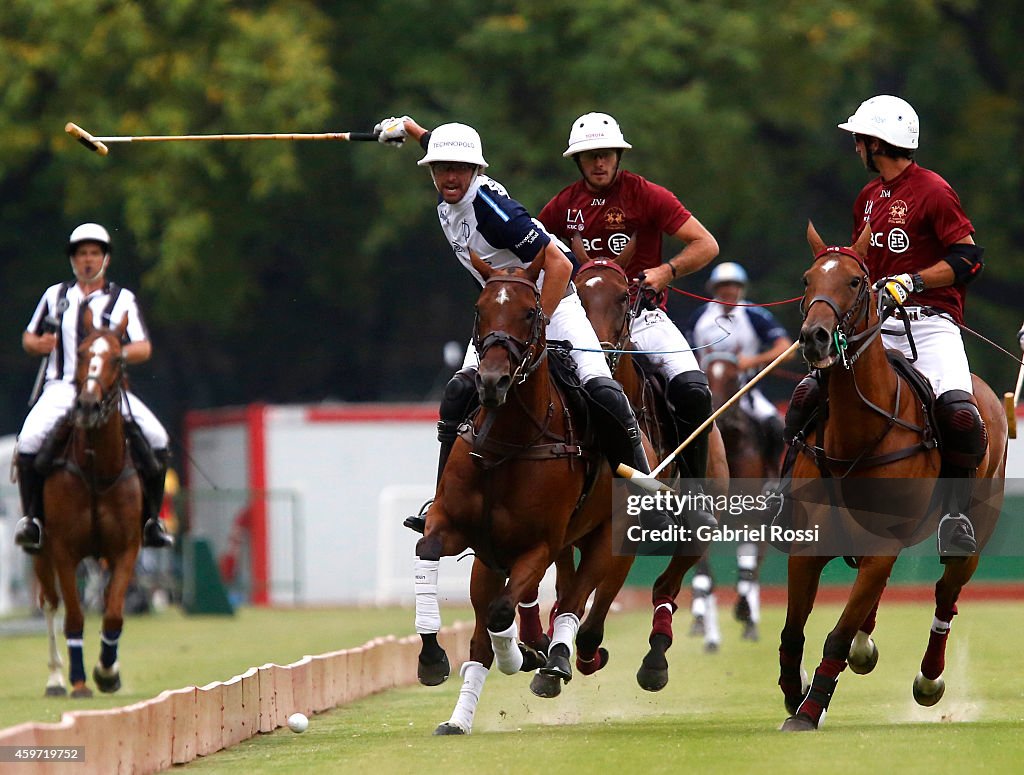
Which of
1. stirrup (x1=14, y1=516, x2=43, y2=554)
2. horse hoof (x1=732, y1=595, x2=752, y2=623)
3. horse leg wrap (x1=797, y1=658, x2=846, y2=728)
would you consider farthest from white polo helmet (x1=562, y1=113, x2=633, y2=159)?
horse hoof (x1=732, y1=595, x2=752, y2=623)

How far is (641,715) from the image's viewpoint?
35.3 ft

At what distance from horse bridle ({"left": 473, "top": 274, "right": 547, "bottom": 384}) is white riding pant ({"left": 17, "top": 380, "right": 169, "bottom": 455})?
186 inches

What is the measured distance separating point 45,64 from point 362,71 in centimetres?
506

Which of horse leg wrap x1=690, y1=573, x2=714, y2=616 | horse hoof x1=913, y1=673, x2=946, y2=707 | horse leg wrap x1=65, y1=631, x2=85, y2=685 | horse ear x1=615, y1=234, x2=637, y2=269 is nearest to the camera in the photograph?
horse hoof x1=913, y1=673, x2=946, y2=707

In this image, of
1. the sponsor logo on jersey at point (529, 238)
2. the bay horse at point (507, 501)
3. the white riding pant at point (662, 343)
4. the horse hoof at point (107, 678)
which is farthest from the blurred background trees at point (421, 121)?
the bay horse at point (507, 501)

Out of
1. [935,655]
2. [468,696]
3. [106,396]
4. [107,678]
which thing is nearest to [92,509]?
[106,396]

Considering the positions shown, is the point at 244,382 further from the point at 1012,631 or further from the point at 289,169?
the point at 1012,631

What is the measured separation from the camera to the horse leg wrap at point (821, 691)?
30.6 ft

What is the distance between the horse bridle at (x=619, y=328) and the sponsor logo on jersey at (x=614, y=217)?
396 mm

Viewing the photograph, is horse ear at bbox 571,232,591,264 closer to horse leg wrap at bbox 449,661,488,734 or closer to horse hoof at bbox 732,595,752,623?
horse leg wrap at bbox 449,661,488,734

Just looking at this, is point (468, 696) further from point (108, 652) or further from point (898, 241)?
point (108, 652)

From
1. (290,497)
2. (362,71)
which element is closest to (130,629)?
(290,497)

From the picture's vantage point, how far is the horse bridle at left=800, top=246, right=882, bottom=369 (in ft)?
29.9

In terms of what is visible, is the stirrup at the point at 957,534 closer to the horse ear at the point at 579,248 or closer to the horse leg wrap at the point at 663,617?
the horse leg wrap at the point at 663,617
